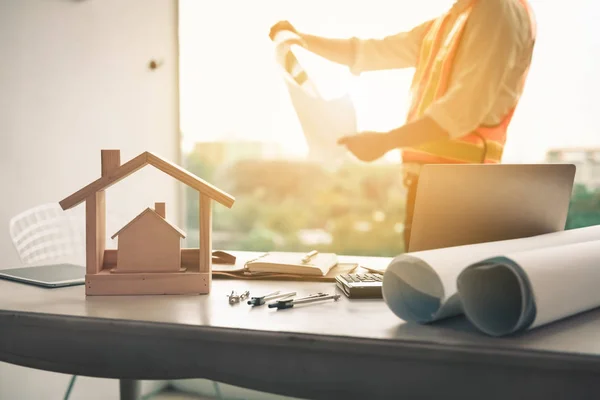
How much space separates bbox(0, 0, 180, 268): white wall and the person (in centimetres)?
79

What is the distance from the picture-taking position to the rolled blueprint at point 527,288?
32.8 inches

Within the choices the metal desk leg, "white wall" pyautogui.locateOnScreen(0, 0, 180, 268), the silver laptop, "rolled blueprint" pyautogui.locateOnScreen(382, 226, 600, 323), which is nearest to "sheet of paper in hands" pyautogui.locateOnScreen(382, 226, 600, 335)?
"rolled blueprint" pyautogui.locateOnScreen(382, 226, 600, 323)

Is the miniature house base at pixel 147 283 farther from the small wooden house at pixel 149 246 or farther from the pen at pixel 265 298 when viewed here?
the pen at pixel 265 298

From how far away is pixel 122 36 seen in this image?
2.81 meters

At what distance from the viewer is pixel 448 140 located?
2.29m

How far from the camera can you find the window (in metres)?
2.52

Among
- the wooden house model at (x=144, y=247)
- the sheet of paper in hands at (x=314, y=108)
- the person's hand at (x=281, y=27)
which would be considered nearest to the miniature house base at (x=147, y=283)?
the wooden house model at (x=144, y=247)

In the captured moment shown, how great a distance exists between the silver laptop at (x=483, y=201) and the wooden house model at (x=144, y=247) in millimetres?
378

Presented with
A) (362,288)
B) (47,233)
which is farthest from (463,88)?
(47,233)

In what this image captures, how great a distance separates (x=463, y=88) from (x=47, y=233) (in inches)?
62.7

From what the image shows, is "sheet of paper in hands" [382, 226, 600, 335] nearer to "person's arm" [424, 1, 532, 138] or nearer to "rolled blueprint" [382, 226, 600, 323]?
"rolled blueprint" [382, 226, 600, 323]

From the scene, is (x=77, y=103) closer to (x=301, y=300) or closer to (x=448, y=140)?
(x=448, y=140)

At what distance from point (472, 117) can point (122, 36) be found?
63.6 inches

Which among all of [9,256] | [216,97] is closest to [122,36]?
[216,97]
